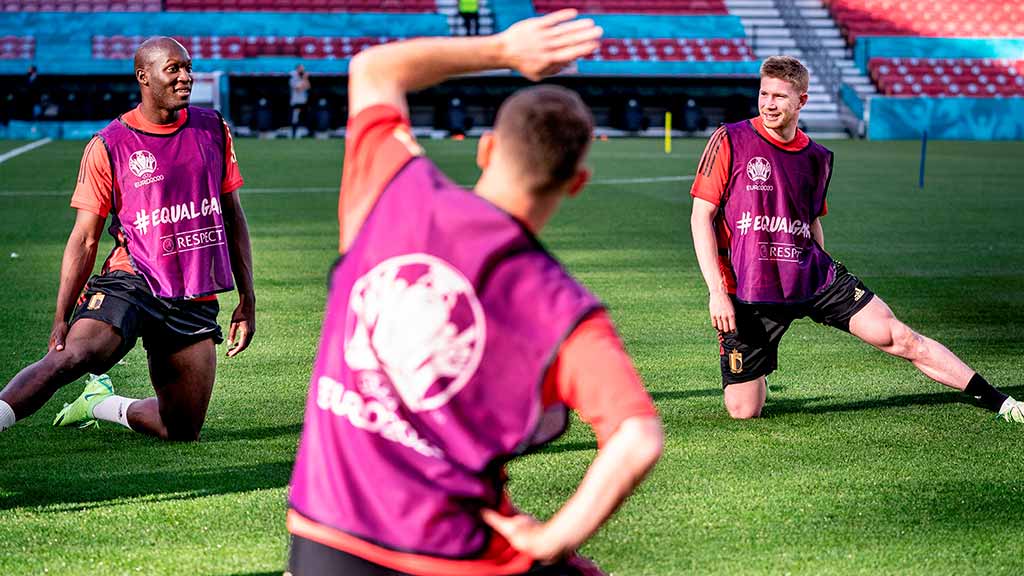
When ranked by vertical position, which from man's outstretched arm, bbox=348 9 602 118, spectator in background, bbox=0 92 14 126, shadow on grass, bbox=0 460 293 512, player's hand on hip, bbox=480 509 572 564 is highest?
man's outstretched arm, bbox=348 9 602 118

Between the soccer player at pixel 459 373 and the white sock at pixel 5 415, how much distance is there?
3.46 metres

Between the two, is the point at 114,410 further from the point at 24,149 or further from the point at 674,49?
the point at 674,49

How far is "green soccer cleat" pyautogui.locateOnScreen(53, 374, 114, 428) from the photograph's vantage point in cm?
705

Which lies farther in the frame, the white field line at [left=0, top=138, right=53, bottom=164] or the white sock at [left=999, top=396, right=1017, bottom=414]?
the white field line at [left=0, top=138, right=53, bottom=164]

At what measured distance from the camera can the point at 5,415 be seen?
19.3 feet

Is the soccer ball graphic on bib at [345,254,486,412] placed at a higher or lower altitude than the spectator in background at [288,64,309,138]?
higher

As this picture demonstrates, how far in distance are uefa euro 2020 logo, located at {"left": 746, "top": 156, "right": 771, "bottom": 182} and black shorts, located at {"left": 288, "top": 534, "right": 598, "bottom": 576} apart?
4.63 m

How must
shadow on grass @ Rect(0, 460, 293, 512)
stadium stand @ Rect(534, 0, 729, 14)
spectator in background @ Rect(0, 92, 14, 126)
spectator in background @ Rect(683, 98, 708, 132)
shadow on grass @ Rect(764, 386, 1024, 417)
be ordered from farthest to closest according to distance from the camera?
stadium stand @ Rect(534, 0, 729, 14) < spectator in background @ Rect(683, 98, 708, 132) < spectator in background @ Rect(0, 92, 14, 126) < shadow on grass @ Rect(764, 386, 1024, 417) < shadow on grass @ Rect(0, 460, 293, 512)

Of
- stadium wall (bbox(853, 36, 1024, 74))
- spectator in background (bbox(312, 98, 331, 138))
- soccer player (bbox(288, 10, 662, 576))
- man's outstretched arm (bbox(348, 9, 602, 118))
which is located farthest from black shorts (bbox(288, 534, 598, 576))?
stadium wall (bbox(853, 36, 1024, 74))

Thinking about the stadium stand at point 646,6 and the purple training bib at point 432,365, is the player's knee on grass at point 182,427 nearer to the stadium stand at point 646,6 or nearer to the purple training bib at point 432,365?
the purple training bib at point 432,365

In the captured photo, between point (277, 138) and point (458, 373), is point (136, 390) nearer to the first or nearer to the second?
point (458, 373)

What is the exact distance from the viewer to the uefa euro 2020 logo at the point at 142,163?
20.4 ft

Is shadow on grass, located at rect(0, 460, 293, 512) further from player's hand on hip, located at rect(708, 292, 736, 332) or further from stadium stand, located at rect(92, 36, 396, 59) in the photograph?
stadium stand, located at rect(92, 36, 396, 59)

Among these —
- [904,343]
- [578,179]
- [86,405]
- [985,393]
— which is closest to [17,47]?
[86,405]
